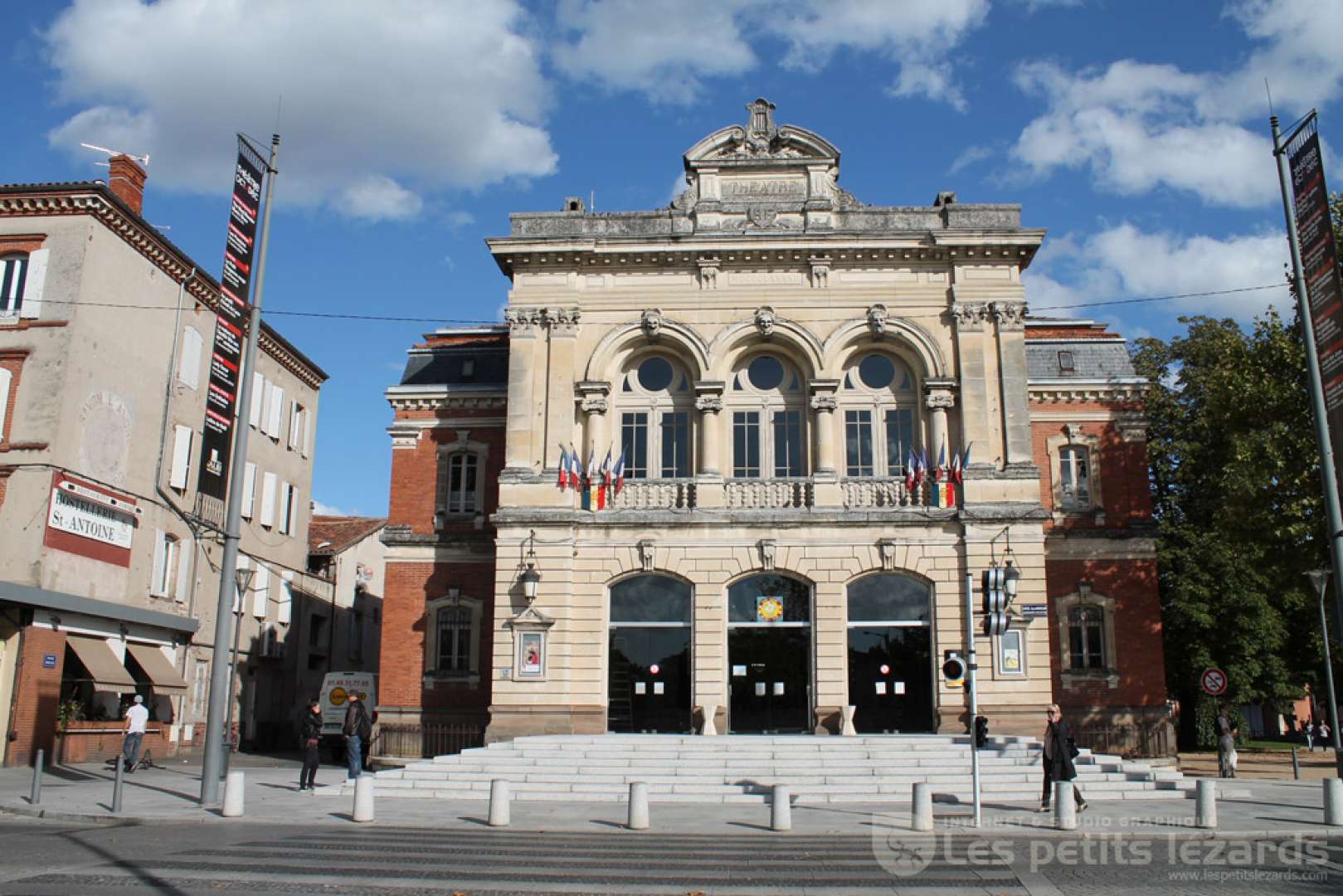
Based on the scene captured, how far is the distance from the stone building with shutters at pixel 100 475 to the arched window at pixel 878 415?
623 inches

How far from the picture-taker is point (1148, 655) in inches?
1275

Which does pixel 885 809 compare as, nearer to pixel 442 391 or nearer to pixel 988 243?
pixel 988 243

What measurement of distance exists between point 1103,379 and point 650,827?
22.8 m

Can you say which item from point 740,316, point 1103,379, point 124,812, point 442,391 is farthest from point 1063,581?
point 124,812

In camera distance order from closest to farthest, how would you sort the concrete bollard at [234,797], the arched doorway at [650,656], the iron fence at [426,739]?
the concrete bollard at [234,797] < the arched doorway at [650,656] < the iron fence at [426,739]

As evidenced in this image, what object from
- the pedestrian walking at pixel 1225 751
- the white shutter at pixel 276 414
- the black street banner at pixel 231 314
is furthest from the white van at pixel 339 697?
the pedestrian walking at pixel 1225 751

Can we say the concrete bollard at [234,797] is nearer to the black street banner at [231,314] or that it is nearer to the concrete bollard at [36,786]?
the concrete bollard at [36,786]

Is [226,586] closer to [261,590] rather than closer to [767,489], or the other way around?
[767,489]

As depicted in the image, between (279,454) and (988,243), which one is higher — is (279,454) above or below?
below

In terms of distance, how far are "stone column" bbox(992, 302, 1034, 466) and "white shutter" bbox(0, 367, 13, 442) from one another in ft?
82.1

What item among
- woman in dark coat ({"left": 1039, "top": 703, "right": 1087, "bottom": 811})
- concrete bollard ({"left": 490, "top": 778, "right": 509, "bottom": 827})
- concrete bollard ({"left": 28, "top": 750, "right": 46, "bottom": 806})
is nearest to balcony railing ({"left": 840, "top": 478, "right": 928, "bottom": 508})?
woman in dark coat ({"left": 1039, "top": 703, "right": 1087, "bottom": 811})

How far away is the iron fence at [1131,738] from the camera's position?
31.5m

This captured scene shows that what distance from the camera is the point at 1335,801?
17.9 m

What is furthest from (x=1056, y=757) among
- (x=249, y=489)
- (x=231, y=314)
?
(x=249, y=489)
